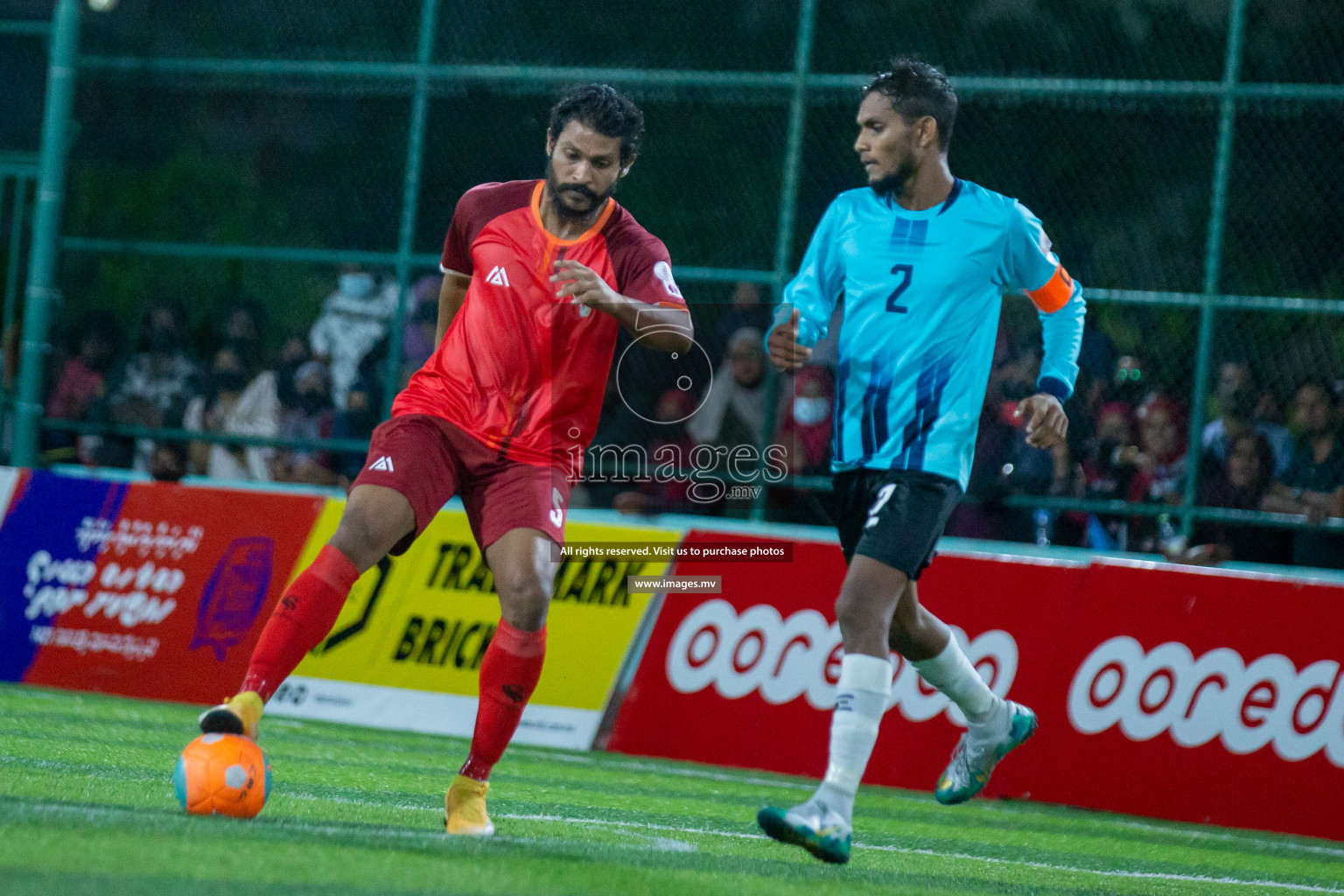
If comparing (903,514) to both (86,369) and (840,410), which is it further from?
(86,369)

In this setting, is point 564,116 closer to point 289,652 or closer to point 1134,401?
point 289,652

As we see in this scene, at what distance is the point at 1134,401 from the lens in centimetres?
1023

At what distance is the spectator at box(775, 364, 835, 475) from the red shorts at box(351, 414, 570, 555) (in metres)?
5.25

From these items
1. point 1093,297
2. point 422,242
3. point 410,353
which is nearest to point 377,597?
point 410,353

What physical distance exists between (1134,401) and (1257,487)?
0.89m

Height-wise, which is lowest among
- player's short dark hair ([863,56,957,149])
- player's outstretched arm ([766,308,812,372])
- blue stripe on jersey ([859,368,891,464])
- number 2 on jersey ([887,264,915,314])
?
blue stripe on jersey ([859,368,891,464])

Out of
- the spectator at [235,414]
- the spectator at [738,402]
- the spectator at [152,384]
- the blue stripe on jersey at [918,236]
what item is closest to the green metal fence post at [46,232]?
the spectator at [152,384]

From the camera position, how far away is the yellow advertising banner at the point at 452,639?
938 cm

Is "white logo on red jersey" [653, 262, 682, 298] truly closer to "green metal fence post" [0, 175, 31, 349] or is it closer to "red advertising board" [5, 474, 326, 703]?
"red advertising board" [5, 474, 326, 703]

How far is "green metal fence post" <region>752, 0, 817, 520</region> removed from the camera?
1052cm

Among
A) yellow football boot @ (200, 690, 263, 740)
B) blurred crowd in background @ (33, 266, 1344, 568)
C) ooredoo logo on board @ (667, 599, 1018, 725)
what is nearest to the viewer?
yellow football boot @ (200, 690, 263, 740)

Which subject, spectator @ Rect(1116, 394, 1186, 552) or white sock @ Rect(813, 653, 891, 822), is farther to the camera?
spectator @ Rect(1116, 394, 1186, 552)

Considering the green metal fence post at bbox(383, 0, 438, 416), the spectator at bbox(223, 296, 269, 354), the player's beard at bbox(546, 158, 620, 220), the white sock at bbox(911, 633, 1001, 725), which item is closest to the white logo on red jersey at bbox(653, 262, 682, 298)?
the player's beard at bbox(546, 158, 620, 220)

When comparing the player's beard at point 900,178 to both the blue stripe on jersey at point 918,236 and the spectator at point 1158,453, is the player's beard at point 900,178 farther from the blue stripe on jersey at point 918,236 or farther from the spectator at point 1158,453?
the spectator at point 1158,453
